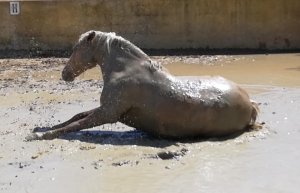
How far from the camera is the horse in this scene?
6.62 meters

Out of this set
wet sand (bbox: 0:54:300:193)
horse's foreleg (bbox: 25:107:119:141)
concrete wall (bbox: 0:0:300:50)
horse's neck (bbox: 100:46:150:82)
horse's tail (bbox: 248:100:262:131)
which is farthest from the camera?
concrete wall (bbox: 0:0:300:50)

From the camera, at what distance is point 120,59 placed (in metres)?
7.04

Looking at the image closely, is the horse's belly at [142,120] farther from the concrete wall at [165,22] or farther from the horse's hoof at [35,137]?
the concrete wall at [165,22]

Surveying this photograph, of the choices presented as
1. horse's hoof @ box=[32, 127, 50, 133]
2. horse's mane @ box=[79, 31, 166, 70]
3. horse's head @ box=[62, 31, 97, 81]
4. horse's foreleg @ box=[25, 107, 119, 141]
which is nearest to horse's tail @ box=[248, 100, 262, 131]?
horse's mane @ box=[79, 31, 166, 70]

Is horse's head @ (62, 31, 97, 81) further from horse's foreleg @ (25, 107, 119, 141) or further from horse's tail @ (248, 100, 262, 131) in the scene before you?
horse's tail @ (248, 100, 262, 131)

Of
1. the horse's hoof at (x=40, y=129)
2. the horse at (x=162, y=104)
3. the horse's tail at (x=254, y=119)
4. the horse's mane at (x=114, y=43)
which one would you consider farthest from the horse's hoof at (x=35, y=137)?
the horse's tail at (x=254, y=119)

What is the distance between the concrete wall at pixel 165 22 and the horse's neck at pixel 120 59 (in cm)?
912

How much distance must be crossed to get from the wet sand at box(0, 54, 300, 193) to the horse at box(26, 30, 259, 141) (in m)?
0.15

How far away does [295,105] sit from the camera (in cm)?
865

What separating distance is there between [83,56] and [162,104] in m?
1.39

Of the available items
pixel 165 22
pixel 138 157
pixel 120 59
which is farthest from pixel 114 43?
pixel 165 22

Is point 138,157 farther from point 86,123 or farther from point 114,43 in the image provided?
point 114,43

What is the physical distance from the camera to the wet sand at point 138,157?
5.30m

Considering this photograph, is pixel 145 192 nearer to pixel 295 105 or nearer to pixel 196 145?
pixel 196 145
